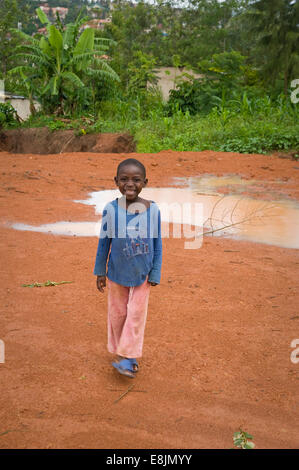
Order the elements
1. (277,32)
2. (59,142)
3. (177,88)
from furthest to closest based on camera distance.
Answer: (277,32), (177,88), (59,142)

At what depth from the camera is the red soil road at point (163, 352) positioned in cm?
224

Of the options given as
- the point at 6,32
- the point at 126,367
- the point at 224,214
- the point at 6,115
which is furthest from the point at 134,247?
the point at 6,32

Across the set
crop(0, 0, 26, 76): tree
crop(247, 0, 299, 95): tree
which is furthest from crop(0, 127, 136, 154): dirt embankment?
crop(247, 0, 299, 95): tree

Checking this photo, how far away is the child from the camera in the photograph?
267 cm

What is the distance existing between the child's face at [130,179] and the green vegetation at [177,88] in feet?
32.5

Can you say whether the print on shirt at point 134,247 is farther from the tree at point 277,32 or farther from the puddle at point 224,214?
the tree at point 277,32

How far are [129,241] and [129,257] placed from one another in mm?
91

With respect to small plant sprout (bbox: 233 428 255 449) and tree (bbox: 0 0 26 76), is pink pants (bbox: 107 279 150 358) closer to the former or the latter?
small plant sprout (bbox: 233 428 255 449)

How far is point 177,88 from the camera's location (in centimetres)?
2022

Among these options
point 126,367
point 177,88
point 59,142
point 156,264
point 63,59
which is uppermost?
point 177,88

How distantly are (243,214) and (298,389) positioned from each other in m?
4.39

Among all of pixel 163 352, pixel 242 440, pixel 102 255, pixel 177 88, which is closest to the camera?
pixel 242 440

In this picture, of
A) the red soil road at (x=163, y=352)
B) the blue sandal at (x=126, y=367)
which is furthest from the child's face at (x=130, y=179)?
the red soil road at (x=163, y=352)

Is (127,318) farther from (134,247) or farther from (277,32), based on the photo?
(277,32)
